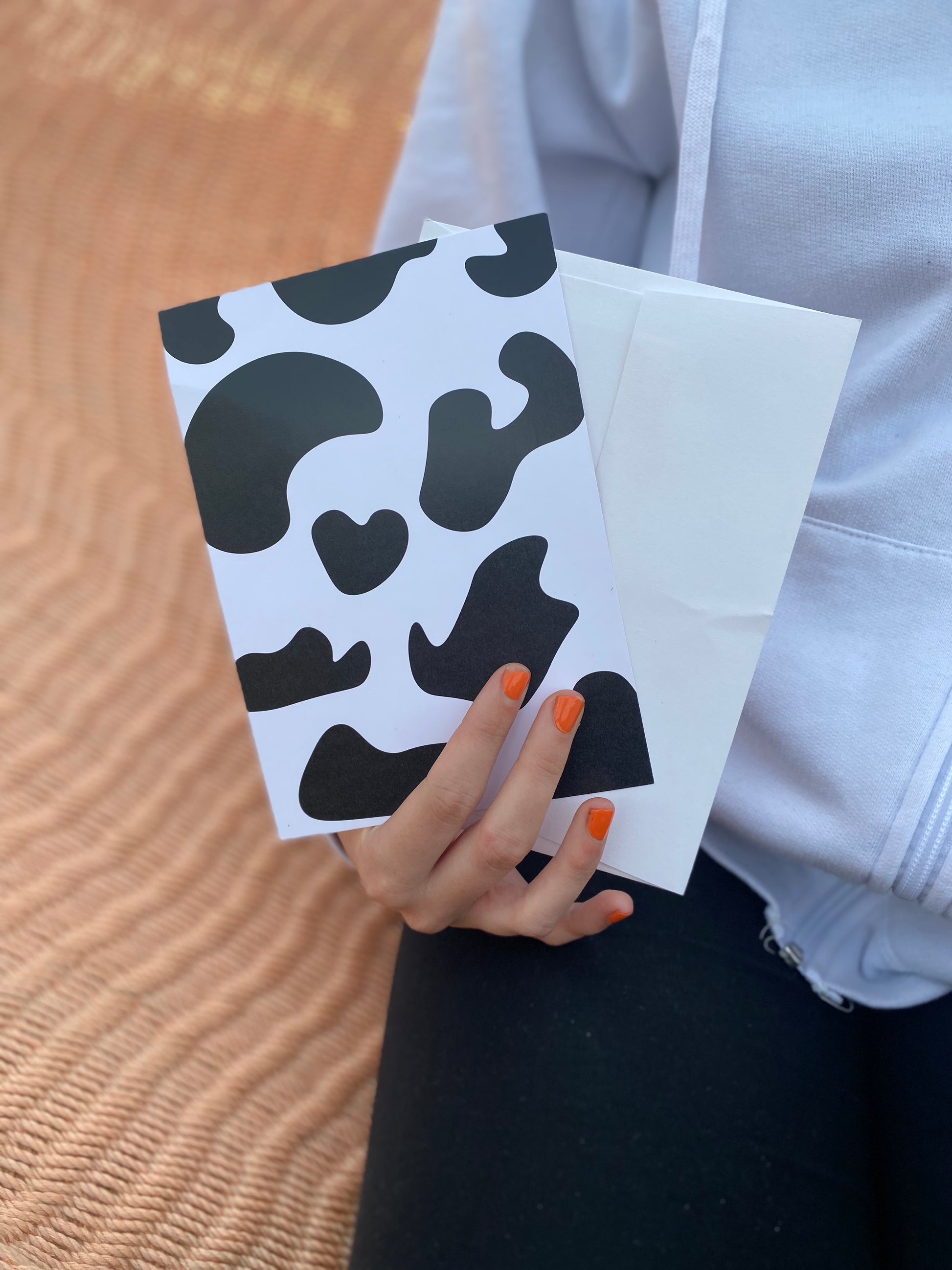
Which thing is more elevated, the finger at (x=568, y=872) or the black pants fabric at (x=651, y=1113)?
the finger at (x=568, y=872)

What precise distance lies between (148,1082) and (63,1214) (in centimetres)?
7

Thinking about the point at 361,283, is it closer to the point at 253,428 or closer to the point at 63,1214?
the point at 253,428

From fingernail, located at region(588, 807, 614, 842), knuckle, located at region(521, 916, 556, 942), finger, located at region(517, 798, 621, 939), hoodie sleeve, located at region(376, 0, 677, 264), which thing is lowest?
knuckle, located at region(521, 916, 556, 942)

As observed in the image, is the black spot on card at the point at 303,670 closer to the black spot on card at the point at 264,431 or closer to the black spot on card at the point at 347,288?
the black spot on card at the point at 264,431

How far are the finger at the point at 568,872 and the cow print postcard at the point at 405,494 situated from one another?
21mm

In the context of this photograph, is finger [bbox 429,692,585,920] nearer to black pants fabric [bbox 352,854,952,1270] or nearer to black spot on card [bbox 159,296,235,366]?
black pants fabric [bbox 352,854,952,1270]

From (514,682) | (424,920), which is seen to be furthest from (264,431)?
(424,920)

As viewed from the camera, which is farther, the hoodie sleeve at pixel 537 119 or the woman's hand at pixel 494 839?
the hoodie sleeve at pixel 537 119

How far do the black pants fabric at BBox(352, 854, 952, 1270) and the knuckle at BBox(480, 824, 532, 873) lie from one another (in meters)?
0.12

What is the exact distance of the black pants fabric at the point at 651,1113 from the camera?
0.46 metres

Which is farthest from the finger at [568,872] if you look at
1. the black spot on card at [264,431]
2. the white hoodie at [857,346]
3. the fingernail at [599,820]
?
the black spot on card at [264,431]

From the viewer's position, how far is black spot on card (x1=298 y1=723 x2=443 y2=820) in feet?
1.47

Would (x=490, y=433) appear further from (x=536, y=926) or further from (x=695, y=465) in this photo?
(x=536, y=926)

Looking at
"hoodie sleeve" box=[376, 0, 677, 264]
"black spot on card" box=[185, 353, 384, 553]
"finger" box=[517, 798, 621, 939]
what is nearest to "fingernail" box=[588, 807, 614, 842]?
"finger" box=[517, 798, 621, 939]
